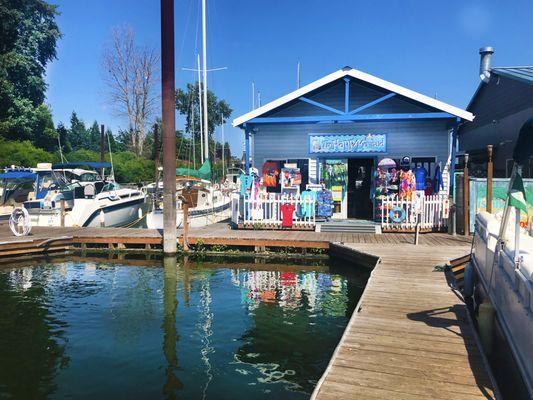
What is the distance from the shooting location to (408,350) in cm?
431

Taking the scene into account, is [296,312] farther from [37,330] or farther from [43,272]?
[43,272]

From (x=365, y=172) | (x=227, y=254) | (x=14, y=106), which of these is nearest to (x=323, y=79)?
(x=365, y=172)

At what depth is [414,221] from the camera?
485 inches

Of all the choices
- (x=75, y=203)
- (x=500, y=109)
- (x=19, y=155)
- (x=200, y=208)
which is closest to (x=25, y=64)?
(x=19, y=155)

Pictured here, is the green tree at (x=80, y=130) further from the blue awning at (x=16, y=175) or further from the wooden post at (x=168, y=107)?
the wooden post at (x=168, y=107)

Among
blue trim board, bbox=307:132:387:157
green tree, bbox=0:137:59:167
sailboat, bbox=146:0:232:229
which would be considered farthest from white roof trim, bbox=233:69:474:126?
green tree, bbox=0:137:59:167

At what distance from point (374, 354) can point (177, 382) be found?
7.79 ft

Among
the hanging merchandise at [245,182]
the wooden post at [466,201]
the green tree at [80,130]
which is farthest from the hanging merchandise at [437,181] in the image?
the green tree at [80,130]

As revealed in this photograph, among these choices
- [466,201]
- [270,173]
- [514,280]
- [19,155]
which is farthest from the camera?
[19,155]

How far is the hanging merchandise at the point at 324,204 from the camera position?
13238mm

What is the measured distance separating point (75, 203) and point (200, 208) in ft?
16.2

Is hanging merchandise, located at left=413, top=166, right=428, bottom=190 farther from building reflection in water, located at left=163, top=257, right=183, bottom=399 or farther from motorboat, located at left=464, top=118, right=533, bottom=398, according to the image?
building reflection in water, located at left=163, top=257, right=183, bottom=399

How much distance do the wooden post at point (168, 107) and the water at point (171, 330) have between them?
1893 millimetres

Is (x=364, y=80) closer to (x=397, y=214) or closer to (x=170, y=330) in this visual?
(x=397, y=214)
